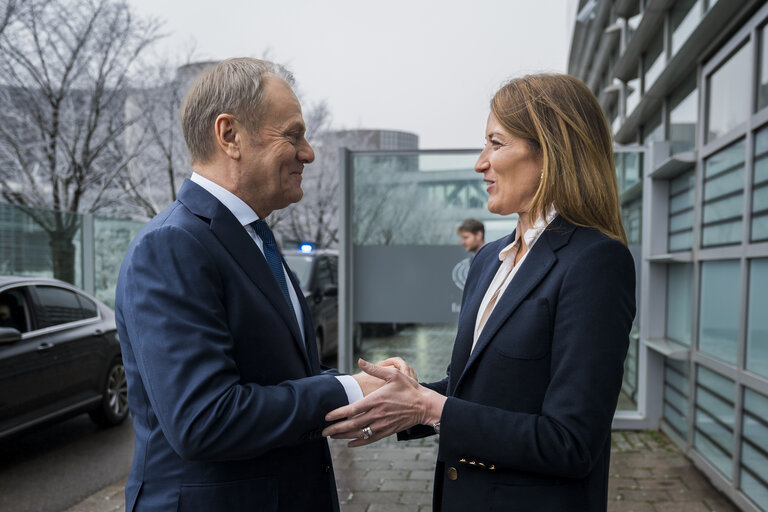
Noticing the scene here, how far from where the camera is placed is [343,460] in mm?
5215

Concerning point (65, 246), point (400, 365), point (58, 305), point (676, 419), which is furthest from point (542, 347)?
point (65, 246)

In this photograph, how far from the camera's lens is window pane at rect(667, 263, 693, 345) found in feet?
18.0

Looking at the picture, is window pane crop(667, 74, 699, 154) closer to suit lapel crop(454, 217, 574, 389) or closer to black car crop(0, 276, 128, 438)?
suit lapel crop(454, 217, 574, 389)

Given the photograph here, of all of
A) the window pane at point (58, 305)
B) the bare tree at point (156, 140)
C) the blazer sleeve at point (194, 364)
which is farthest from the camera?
the bare tree at point (156, 140)

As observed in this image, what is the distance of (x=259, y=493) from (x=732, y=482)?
3854 mm

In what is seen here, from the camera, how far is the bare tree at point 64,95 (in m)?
12.4

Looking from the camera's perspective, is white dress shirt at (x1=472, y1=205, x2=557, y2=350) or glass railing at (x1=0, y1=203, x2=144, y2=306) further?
glass railing at (x1=0, y1=203, x2=144, y2=306)

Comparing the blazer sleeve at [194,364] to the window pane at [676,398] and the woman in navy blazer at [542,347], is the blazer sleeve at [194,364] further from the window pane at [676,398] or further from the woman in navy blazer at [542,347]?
the window pane at [676,398]

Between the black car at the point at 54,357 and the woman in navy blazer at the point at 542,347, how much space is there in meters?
4.57

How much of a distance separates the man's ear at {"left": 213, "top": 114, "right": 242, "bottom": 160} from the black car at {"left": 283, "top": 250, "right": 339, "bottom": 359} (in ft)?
25.2

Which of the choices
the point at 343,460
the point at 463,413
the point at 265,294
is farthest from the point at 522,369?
the point at 343,460

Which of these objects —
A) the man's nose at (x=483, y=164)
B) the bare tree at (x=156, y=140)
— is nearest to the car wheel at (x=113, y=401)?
the man's nose at (x=483, y=164)

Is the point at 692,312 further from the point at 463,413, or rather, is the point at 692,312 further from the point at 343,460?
the point at 463,413

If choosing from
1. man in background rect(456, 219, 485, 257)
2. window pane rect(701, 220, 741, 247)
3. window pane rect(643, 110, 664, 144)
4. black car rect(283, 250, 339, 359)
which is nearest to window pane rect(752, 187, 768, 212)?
window pane rect(701, 220, 741, 247)
